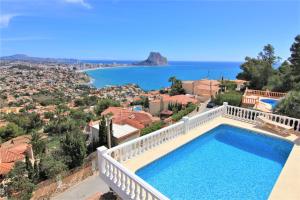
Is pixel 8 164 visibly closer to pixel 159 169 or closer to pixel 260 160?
pixel 159 169

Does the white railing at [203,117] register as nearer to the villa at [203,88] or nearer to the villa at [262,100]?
the villa at [262,100]

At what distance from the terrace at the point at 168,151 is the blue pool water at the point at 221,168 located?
9.8 inches

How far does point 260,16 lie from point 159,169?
14.5 m

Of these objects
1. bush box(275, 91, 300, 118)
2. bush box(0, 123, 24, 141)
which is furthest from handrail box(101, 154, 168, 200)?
bush box(0, 123, 24, 141)

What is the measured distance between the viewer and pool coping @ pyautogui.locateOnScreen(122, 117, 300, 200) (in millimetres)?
4478

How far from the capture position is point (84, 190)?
9.12m

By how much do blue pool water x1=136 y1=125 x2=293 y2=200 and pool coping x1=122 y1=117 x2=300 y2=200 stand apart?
0.18 metres

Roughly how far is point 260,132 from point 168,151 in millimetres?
4274

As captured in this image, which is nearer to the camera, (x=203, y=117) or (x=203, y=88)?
(x=203, y=117)

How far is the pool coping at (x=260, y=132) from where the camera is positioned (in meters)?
4.48

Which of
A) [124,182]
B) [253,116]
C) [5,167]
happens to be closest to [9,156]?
[5,167]

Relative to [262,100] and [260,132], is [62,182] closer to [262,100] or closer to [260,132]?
[260,132]

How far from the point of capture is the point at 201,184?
16.7 ft

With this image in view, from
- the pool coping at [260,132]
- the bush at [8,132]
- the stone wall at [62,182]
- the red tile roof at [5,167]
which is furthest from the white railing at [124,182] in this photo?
the bush at [8,132]
